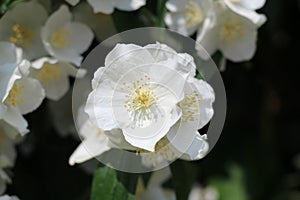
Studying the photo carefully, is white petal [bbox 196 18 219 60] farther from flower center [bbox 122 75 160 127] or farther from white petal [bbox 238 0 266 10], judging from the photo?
flower center [bbox 122 75 160 127]

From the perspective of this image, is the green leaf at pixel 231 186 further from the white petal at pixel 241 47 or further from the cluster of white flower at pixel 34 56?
the cluster of white flower at pixel 34 56

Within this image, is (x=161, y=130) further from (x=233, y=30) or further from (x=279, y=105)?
(x=279, y=105)

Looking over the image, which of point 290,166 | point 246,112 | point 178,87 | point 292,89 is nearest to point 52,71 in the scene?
point 178,87

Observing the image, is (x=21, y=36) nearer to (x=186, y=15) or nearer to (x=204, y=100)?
(x=186, y=15)

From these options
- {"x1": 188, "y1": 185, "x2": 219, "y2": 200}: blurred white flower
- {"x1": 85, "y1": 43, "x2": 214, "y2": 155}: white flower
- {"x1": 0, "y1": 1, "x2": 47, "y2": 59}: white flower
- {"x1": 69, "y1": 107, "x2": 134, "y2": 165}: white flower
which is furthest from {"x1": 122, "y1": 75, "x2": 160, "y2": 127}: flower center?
{"x1": 188, "y1": 185, "x2": 219, "y2": 200}: blurred white flower

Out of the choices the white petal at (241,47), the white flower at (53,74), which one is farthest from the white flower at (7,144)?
the white petal at (241,47)

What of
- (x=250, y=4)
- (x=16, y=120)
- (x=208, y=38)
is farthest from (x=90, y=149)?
(x=250, y=4)
